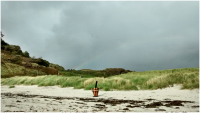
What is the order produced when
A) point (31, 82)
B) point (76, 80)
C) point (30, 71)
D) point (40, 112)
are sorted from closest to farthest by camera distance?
point (40, 112)
point (76, 80)
point (31, 82)
point (30, 71)

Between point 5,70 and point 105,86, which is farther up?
point 5,70

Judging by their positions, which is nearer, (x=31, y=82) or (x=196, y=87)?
(x=196, y=87)

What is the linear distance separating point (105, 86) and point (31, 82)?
16985 mm

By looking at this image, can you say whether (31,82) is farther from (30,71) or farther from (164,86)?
(30,71)

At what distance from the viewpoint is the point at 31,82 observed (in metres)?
27.8

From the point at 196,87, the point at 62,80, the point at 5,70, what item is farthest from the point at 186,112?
the point at 5,70

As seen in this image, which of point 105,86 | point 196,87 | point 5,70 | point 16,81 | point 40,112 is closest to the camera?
point 40,112

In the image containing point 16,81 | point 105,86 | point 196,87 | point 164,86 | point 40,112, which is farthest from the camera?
point 16,81

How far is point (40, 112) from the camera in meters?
5.58

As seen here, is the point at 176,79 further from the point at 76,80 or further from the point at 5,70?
the point at 5,70

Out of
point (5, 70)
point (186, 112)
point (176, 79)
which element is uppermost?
point (5, 70)

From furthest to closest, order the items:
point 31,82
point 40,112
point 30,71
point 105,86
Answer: point 30,71 → point 31,82 → point 105,86 → point 40,112

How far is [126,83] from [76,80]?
27.1 ft

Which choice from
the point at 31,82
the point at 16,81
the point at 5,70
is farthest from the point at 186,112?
the point at 5,70
